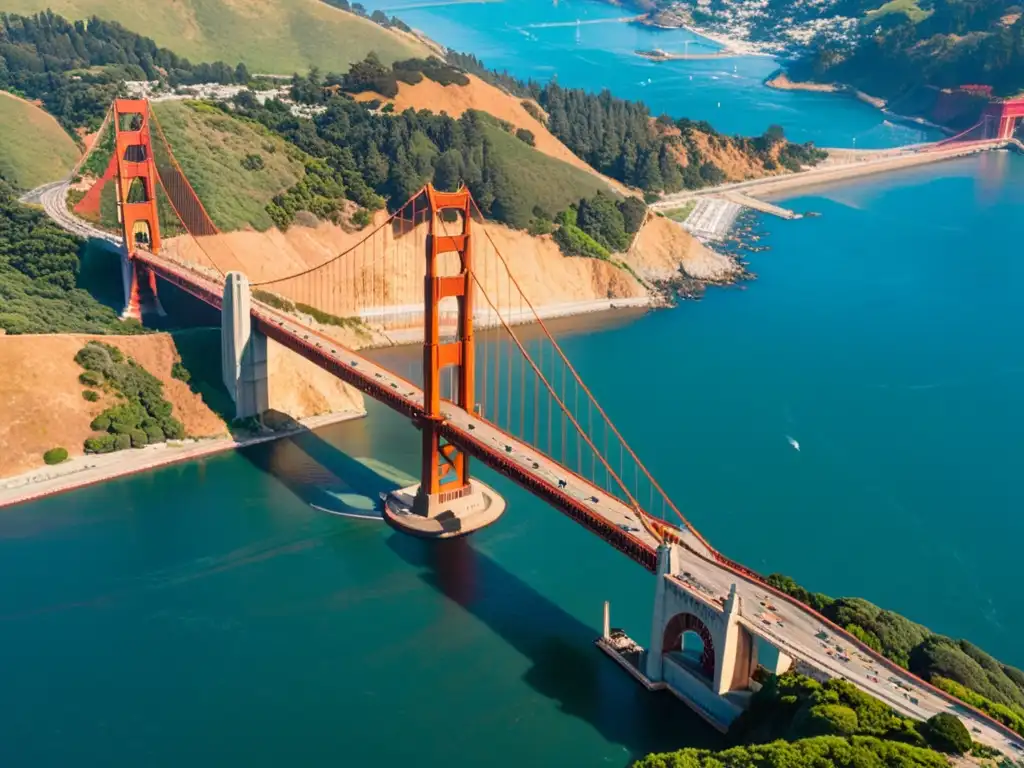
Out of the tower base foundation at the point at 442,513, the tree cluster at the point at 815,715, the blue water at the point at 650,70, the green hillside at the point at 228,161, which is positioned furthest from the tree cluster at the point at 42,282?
the blue water at the point at 650,70

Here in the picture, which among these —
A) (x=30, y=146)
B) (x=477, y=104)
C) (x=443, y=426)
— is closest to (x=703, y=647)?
(x=443, y=426)

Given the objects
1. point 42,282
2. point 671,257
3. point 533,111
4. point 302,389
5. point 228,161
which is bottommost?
point 302,389

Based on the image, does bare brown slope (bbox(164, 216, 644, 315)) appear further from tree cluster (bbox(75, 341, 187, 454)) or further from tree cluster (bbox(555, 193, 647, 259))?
tree cluster (bbox(75, 341, 187, 454))

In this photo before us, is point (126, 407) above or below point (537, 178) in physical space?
below

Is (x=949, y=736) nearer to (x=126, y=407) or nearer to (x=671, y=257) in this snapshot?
(x=126, y=407)

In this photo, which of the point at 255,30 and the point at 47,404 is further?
the point at 255,30

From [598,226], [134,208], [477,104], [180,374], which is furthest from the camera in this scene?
[477,104]

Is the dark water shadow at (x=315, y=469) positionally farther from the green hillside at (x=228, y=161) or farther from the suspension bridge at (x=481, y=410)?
the green hillside at (x=228, y=161)

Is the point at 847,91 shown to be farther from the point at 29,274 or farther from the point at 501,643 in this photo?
the point at 501,643
